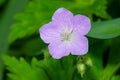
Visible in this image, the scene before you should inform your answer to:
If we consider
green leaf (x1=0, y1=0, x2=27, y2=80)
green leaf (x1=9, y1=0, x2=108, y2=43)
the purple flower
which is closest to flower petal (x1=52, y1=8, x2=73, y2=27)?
the purple flower

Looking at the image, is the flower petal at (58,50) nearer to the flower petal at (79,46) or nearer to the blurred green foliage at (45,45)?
the flower petal at (79,46)

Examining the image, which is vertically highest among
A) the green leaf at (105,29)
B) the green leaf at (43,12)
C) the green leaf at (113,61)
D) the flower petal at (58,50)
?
the green leaf at (43,12)

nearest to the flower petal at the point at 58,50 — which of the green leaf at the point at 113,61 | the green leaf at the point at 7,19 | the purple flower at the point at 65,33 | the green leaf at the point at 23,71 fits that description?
the purple flower at the point at 65,33

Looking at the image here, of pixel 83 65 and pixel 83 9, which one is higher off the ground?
pixel 83 9

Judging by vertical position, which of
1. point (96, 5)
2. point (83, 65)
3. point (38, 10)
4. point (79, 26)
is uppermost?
point (38, 10)

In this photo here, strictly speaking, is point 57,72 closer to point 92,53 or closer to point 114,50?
point 92,53

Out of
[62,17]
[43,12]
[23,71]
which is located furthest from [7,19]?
[62,17]

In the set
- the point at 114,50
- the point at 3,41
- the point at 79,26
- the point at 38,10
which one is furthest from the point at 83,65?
the point at 3,41

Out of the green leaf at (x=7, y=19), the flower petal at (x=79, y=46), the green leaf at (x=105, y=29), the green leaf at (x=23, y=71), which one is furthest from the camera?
the green leaf at (x=7, y=19)

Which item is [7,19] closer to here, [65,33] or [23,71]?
[23,71]
